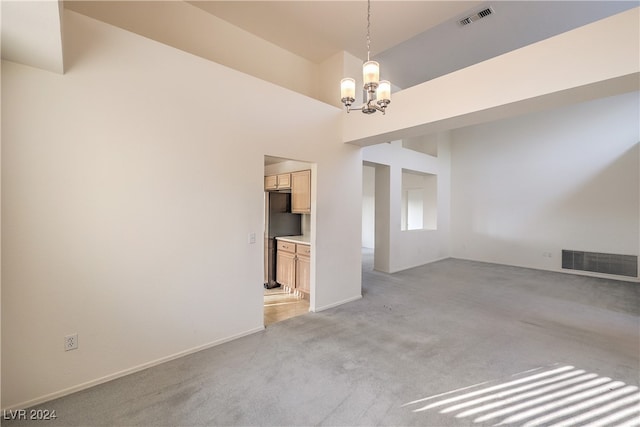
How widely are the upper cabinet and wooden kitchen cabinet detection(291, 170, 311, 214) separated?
0.13 metres

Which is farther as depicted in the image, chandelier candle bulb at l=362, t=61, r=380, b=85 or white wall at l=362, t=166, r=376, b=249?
white wall at l=362, t=166, r=376, b=249

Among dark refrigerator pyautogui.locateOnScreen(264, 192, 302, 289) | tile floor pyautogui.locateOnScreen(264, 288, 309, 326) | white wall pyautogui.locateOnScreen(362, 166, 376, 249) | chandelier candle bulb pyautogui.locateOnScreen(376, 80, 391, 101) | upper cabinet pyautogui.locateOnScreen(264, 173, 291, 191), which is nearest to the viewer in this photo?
chandelier candle bulb pyautogui.locateOnScreen(376, 80, 391, 101)

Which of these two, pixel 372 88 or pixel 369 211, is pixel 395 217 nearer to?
pixel 372 88

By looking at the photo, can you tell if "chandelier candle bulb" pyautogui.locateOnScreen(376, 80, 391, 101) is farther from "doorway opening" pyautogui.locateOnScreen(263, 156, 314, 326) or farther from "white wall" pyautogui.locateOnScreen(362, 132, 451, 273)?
"white wall" pyautogui.locateOnScreen(362, 132, 451, 273)

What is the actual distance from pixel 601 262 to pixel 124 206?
27.8 feet

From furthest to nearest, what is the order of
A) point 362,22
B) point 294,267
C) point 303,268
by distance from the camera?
point 294,267
point 303,268
point 362,22

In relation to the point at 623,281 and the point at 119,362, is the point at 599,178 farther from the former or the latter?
the point at 119,362

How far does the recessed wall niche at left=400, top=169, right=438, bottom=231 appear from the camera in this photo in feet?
25.5

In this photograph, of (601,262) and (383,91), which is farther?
(601,262)

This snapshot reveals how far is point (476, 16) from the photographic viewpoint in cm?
390

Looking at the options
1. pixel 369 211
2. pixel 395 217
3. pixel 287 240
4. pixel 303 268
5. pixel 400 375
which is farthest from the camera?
pixel 369 211

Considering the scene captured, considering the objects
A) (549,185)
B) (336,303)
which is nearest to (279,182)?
(336,303)

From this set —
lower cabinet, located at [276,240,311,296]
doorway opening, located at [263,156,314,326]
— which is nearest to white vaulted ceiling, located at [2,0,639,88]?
doorway opening, located at [263,156,314,326]

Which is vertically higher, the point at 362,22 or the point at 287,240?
the point at 362,22
